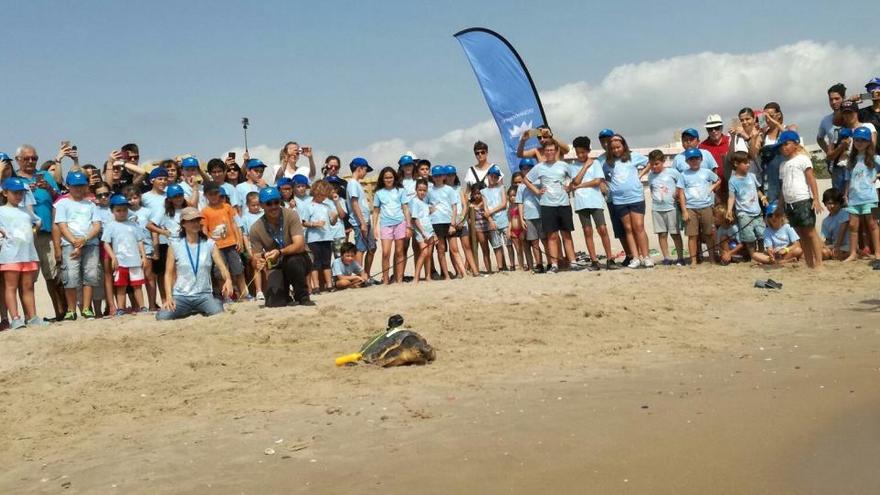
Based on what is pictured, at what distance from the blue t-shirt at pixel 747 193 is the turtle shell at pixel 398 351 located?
539 centimetres

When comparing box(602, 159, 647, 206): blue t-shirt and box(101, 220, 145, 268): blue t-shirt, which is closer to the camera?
box(101, 220, 145, 268): blue t-shirt

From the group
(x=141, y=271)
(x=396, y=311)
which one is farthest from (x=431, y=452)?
(x=141, y=271)

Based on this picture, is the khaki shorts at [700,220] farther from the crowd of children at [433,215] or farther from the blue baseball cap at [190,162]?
the blue baseball cap at [190,162]

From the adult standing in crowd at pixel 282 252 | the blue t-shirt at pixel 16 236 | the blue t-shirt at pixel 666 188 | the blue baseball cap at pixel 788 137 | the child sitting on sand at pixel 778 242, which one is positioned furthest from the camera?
the blue t-shirt at pixel 666 188

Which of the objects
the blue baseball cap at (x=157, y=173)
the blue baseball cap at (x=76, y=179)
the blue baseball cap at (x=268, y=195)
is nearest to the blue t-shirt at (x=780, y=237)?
the blue baseball cap at (x=268, y=195)

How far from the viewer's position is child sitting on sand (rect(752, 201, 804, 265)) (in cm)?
1029

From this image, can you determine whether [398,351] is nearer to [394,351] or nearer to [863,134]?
[394,351]

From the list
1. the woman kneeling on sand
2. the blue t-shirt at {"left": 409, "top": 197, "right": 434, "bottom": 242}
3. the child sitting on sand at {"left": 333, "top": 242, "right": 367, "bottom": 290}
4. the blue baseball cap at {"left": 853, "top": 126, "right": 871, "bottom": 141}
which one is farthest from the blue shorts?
the blue baseball cap at {"left": 853, "top": 126, "right": 871, "bottom": 141}

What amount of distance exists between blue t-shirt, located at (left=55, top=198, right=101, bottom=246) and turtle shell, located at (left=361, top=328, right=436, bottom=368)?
4067mm

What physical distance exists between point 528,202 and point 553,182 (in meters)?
0.64

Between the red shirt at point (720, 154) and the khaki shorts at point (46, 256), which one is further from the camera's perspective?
the red shirt at point (720, 154)

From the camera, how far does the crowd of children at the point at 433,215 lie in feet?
30.5

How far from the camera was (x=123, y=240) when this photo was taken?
9336 mm

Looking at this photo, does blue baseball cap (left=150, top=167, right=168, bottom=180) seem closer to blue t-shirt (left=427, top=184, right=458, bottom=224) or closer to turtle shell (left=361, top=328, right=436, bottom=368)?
blue t-shirt (left=427, top=184, right=458, bottom=224)
